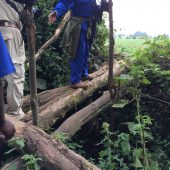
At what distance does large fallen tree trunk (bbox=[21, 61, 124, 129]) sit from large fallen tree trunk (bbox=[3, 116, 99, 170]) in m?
0.73

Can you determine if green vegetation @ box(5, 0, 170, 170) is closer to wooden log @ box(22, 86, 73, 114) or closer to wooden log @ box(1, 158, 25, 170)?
wooden log @ box(22, 86, 73, 114)

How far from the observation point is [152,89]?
5.73 m

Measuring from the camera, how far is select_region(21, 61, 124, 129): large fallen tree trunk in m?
4.30

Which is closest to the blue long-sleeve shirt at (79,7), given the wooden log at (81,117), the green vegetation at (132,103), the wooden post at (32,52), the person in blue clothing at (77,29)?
the person in blue clothing at (77,29)

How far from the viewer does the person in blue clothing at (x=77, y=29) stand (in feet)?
16.8

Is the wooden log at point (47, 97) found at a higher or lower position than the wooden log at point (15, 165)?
higher

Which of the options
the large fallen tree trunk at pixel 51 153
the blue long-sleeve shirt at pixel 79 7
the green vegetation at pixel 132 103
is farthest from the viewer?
the blue long-sleeve shirt at pixel 79 7

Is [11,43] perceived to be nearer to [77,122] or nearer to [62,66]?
[77,122]

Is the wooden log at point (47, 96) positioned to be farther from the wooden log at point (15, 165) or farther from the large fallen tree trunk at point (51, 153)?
the wooden log at point (15, 165)

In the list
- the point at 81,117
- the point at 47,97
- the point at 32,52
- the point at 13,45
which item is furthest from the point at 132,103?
the point at 32,52

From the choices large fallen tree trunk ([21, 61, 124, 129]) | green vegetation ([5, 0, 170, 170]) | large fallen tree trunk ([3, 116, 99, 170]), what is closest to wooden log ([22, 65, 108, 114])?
large fallen tree trunk ([21, 61, 124, 129])

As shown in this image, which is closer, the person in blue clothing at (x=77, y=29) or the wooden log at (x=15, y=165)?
the wooden log at (x=15, y=165)

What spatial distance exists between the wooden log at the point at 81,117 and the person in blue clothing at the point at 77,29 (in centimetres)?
36

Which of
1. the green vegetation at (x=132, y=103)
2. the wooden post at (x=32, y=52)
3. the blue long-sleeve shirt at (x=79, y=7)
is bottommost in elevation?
the green vegetation at (x=132, y=103)
